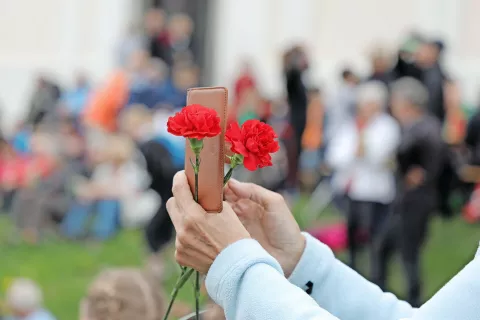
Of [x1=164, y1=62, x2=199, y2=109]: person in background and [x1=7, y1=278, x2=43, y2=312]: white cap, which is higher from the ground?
[x1=164, y1=62, x2=199, y2=109]: person in background

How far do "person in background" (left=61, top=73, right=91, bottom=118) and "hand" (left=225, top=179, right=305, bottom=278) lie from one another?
946 centimetres

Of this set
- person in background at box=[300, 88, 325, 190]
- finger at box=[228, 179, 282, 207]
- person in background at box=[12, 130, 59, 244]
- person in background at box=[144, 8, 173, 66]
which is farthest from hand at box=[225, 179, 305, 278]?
person in background at box=[144, 8, 173, 66]

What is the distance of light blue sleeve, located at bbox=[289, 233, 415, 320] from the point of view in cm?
175

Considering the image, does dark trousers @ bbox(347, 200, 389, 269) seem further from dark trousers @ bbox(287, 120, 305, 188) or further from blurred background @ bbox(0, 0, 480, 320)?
dark trousers @ bbox(287, 120, 305, 188)

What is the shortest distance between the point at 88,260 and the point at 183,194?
6748 mm

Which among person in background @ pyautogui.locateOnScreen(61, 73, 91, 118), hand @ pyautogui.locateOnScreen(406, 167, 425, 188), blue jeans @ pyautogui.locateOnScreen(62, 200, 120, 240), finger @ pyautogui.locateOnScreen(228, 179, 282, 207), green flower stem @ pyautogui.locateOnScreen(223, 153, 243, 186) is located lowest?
blue jeans @ pyautogui.locateOnScreen(62, 200, 120, 240)

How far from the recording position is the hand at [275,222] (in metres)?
1.75

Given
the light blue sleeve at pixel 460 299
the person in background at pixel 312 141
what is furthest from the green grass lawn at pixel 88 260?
the light blue sleeve at pixel 460 299

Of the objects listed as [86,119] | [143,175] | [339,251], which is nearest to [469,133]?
[339,251]

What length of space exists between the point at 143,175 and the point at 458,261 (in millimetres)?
3189

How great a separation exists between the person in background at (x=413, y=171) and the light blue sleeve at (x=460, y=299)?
4.38 metres

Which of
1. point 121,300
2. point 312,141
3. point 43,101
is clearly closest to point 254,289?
point 121,300

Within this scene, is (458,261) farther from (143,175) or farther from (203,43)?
(203,43)

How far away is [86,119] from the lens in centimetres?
1004
